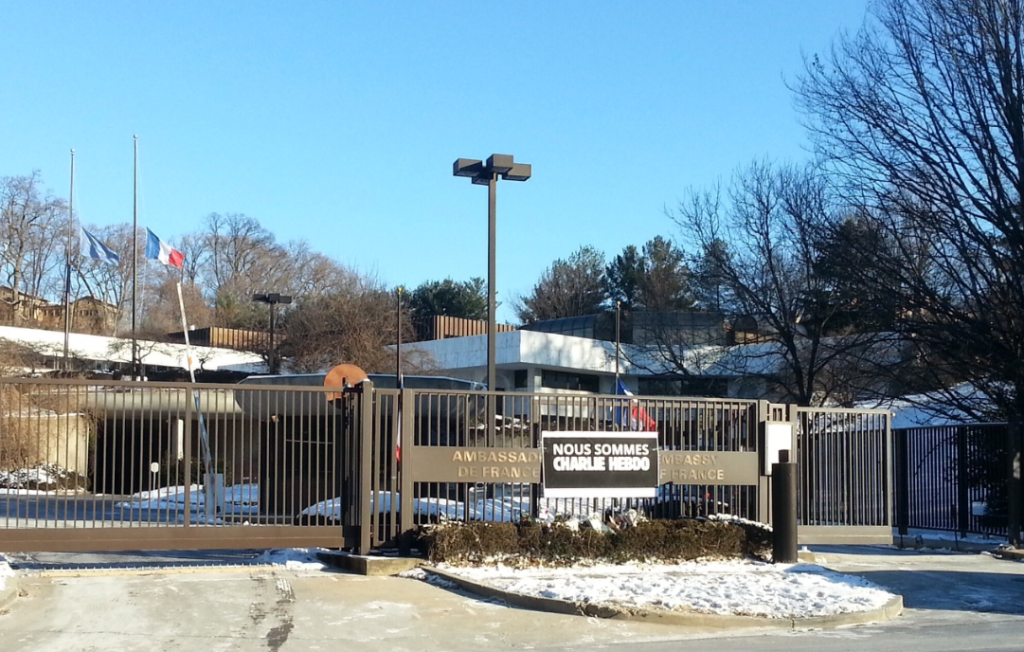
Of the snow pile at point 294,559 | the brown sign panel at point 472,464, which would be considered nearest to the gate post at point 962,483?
the brown sign panel at point 472,464

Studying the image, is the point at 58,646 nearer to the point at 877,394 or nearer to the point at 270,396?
the point at 270,396

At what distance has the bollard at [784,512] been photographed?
44.1ft

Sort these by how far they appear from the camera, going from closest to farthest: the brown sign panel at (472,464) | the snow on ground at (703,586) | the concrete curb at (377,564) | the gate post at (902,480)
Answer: the snow on ground at (703,586) → the concrete curb at (377,564) → the brown sign panel at (472,464) → the gate post at (902,480)

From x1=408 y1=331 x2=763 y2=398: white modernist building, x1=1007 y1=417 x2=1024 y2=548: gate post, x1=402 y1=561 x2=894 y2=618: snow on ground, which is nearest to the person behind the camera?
x1=402 y1=561 x2=894 y2=618: snow on ground

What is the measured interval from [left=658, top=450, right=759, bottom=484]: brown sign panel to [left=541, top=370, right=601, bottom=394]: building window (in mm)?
36493

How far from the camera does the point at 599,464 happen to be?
1391cm

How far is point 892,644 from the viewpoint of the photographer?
9320 millimetres

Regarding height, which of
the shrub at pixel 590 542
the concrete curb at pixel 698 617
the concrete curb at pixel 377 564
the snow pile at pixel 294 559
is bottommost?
the concrete curb at pixel 698 617

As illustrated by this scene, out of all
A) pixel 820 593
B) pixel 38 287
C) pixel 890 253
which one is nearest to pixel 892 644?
pixel 820 593

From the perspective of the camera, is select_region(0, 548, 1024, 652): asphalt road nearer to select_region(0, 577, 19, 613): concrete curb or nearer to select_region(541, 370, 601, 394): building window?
select_region(0, 577, 19, 613): concrete curb

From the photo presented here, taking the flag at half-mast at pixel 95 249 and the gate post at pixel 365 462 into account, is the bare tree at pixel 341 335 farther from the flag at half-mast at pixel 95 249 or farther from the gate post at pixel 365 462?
the gate post at pixel 365 462

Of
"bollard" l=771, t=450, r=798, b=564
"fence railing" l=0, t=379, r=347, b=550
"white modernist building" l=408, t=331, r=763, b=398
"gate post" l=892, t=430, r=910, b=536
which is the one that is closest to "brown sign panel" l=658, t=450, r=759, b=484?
"bollard" l=771, t=450, r=798, b=564

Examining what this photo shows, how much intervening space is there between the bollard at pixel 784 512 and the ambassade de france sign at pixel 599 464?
5.26 feet

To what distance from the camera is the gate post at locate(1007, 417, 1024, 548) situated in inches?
675
